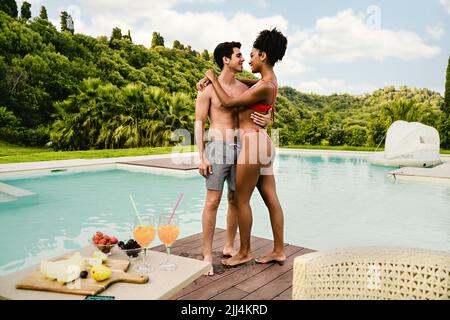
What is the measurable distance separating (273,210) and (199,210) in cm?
375

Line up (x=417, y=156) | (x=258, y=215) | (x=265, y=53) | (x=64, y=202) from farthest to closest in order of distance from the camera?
1. (x=417, y=156)
2. (x=64, y=202)
3. (x=258, y=215)
4. (x=265, y=53)

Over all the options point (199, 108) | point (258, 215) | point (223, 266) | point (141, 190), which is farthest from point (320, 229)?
point (141, 190)

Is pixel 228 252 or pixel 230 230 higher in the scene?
pixel 230 230

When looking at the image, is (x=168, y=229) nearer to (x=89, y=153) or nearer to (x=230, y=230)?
(x=230, y=230)

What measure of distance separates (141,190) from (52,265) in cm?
663

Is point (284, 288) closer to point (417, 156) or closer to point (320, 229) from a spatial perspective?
point (320, 229)

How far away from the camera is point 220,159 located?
2.79 meters

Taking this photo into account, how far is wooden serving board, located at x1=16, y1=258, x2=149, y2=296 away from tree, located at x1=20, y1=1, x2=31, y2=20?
29.7m

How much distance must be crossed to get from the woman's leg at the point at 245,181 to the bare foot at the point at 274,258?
190 mm

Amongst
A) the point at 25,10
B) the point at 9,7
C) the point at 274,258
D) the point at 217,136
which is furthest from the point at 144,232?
the point at 25,10

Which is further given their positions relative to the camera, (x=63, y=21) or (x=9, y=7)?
(x=63, y=21)

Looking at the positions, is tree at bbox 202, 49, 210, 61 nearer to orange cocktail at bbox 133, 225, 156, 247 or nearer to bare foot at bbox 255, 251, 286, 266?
bare foot at bbox 255, 251, 286, 266
